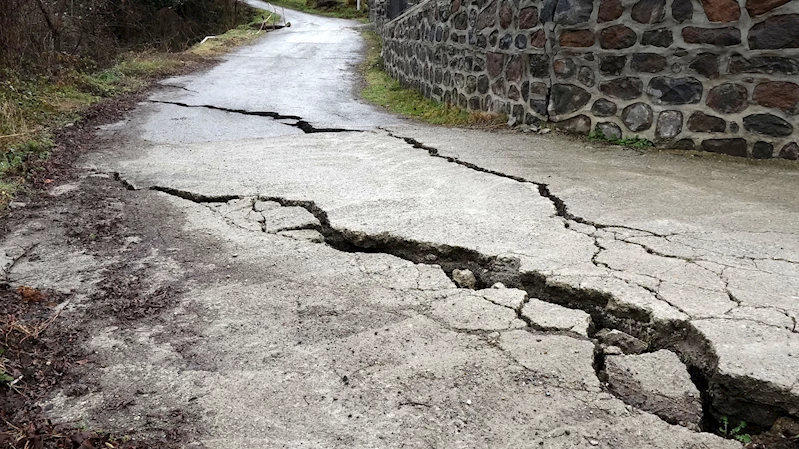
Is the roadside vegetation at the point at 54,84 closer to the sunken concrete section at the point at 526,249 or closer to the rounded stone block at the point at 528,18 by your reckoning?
the sunken concrete section at the point at 526,249

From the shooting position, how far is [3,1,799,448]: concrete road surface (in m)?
2.26

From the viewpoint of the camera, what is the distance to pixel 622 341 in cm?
270

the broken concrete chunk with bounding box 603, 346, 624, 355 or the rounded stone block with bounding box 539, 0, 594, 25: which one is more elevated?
the rounded stone block with bounding box 539, 0, 594, 25

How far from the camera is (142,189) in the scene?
5.14 meters

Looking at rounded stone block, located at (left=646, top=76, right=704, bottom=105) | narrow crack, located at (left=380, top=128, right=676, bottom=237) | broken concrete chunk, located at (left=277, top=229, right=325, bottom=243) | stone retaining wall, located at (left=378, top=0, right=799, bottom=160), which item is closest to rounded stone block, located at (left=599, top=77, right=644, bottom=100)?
stone retaining wall, located at (left=378, top=0, right=799, bottom=160)

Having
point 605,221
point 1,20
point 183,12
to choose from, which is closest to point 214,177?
point 605,221

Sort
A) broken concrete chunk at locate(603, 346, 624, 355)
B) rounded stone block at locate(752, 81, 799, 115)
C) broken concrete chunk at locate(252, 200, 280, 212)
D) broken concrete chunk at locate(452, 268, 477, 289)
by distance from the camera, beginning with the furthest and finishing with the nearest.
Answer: rounded stone block at locate(752, 81, 799, 115) → broken concrete chunk at locate(252, 200, 280, 212) → broken concrete chunk at locate(452, 268, 477, 289) → broken concrete chunk at locate(603, 346, 624, 355)

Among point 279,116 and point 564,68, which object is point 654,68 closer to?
point 564,68

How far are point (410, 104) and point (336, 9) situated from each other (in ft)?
88.1

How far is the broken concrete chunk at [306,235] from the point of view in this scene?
12.9 ft

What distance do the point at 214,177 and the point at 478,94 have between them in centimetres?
413

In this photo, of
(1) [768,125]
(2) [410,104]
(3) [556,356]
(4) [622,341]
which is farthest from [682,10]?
(2) [410,104]

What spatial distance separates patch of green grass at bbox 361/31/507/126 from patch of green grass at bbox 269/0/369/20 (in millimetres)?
18439

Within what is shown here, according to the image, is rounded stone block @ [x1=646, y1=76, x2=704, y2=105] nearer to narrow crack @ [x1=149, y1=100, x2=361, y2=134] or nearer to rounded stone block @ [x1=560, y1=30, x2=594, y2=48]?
rounded stone block @ [x1=560, y1=30, x2=594, y2=48]
